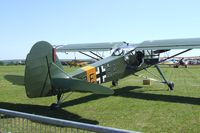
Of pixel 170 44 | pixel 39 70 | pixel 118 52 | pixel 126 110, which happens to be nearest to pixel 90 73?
pixel 126 110

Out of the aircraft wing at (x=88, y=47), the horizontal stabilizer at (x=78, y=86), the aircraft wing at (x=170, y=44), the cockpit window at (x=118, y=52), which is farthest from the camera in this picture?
the aircraft wing at (x=88, y=47)

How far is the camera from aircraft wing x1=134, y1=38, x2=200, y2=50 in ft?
42.7

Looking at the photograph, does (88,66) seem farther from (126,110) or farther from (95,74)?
(126,110)

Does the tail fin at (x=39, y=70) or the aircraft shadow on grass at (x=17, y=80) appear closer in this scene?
the tail fin at (x=39, y=70)

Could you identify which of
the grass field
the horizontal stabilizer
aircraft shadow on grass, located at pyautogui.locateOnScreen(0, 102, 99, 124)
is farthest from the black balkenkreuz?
the horizontal stabilizer

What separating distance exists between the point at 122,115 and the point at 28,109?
3197mm

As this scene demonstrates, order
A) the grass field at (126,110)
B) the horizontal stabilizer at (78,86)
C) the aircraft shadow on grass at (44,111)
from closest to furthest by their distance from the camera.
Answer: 1. the horizontal stabilizer at (78,86)
2. the grass field at (126,110)
3. the aircraft shadow on grass at (44,111)

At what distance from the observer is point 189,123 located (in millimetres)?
8188

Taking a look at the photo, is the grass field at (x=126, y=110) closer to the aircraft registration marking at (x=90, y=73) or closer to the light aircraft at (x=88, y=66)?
the light aircraft at (x=88, y=66)

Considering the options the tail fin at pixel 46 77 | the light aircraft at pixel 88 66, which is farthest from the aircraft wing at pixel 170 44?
the tail fin at pixel 46 77

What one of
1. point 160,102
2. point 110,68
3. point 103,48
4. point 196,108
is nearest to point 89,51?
point 103,48

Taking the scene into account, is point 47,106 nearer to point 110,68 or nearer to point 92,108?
point 92,108

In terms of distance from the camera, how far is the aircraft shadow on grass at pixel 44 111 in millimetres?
8832

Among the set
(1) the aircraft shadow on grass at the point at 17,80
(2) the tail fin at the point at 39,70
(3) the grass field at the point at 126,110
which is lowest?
(3) the grass field at the point at 126,110
